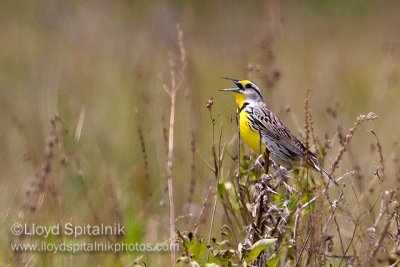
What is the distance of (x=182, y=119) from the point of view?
5.77 m

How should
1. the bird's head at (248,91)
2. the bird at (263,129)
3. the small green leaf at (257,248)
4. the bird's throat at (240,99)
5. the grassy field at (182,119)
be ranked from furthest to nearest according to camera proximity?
the bird's throat at (240,99) → the bird's head at (248,91) → the bird at (263,129) → the grassy field at (182,119) → the small green leaf at (257,248)

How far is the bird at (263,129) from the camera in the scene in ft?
16.2

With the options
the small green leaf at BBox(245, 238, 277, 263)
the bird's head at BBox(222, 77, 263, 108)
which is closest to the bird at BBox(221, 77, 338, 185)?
the bird's head at BBox(222, 77, 263, 108)

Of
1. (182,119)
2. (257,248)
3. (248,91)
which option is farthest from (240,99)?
(257,248)

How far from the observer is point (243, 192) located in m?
3.64

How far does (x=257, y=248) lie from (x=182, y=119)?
2.50 meters

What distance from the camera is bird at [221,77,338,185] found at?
4.94m

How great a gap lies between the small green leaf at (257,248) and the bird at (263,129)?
1545 mm

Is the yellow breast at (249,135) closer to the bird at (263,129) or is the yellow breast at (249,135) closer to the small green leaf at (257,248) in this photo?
the bird at (263,129)

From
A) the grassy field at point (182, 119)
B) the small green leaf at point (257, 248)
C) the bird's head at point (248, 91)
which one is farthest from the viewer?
the bird's head at point (248, 91)

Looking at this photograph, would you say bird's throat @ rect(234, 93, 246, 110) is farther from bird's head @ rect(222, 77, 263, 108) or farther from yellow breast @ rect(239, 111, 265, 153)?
yellow breast @ rect(239, 111, 265, 153)

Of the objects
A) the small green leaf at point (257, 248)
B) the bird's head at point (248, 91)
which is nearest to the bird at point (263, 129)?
the bird's head at point (248, 91)

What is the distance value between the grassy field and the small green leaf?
14 centimetres

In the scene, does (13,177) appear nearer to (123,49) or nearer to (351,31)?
(123,49)
